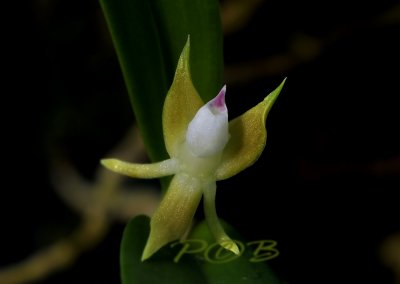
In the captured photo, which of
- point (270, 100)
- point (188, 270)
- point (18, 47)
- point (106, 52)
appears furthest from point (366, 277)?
point (18, 47)

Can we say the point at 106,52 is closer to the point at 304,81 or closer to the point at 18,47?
the point at 18,47

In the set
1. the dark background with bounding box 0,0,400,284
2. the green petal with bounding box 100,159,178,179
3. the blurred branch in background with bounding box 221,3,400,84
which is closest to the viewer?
the green petal with bounding box 100,159,178,179

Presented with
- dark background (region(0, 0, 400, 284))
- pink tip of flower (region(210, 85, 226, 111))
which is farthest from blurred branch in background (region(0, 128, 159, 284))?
pink tip of flower (region(210, 85, 226, 111))

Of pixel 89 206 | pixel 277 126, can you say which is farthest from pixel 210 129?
pixel 89 206

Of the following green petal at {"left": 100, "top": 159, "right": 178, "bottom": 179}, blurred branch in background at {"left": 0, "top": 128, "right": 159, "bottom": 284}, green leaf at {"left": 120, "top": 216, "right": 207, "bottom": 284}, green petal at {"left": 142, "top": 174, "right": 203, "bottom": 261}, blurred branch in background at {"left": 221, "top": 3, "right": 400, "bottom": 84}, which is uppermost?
green petal at {"left": 100, "top": 159, "right": 178, "bottom": 179}

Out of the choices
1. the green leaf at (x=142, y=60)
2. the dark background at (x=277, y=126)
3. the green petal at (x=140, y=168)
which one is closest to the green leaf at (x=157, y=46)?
the green leaf at (x=142, y=60)

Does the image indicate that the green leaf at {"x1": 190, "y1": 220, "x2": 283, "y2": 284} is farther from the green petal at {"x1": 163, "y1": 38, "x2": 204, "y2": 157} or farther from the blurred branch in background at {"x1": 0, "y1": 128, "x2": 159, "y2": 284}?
the blurred branch in background at {"x1": 0, "y1": 128, "x2": 159, "y2": 284}
